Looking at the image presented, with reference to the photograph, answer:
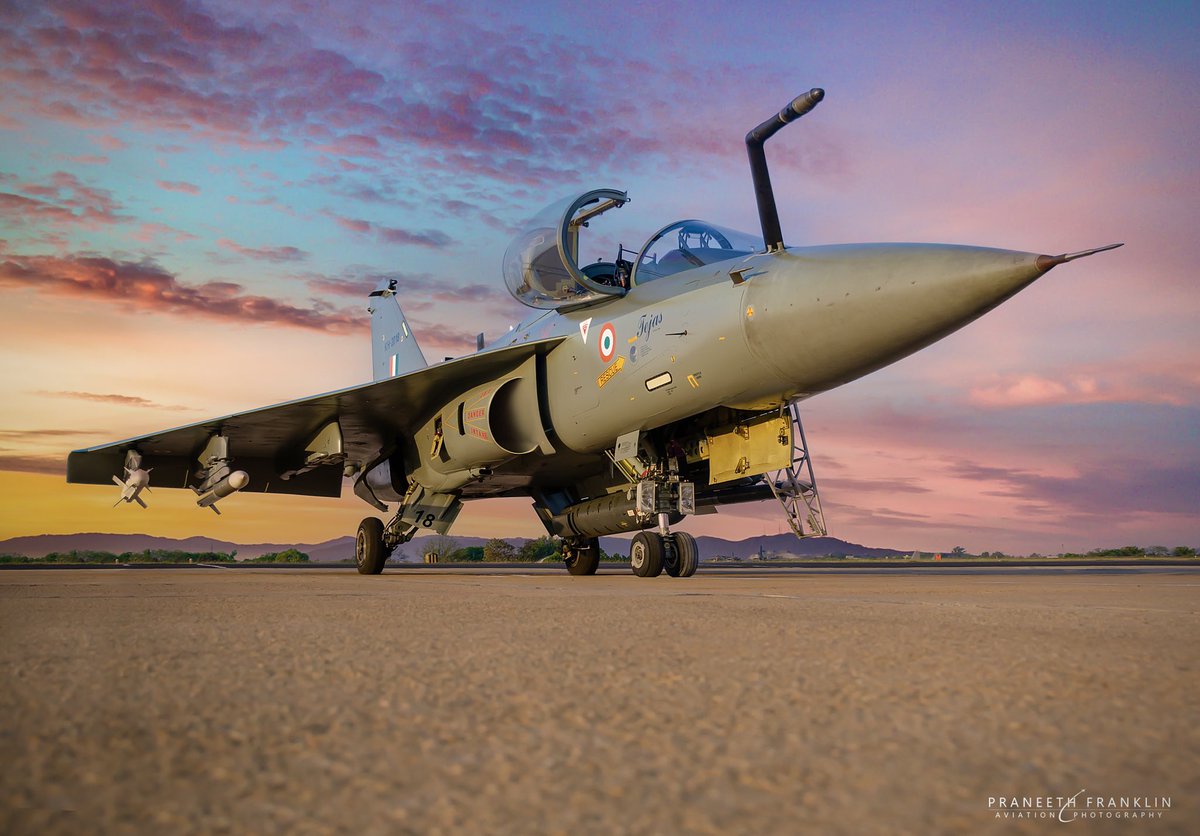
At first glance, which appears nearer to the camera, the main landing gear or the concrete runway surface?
the concrete runway surface

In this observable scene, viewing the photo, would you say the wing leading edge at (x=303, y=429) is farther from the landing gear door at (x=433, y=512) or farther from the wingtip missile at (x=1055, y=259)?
the wingtip missile at (x=1055, y=259)

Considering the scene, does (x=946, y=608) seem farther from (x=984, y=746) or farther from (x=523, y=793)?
(x=523, y=793)

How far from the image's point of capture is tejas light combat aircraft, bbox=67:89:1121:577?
285 inches

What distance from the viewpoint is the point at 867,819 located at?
110 cm

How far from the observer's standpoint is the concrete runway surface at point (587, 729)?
1.13 meters

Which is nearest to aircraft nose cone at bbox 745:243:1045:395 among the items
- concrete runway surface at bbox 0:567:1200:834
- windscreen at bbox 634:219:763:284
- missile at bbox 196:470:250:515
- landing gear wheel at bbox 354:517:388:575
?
windscreen at bbox 634:219:763:284

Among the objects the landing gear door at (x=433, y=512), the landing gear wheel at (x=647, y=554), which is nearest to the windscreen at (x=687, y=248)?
the landing gear wheel at (x=647, y=554)

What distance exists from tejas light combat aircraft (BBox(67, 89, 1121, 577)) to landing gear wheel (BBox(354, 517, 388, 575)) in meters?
0.02

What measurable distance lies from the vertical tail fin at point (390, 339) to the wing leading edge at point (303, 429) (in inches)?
148

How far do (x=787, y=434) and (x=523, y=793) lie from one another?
323 inches

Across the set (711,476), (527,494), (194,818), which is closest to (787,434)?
(711,476)

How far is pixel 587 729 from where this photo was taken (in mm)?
1566

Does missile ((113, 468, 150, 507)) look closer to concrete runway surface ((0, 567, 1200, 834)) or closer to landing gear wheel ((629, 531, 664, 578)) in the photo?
landing gear wheel ((629, 531, 664, 578))

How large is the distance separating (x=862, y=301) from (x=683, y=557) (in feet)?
12.3
